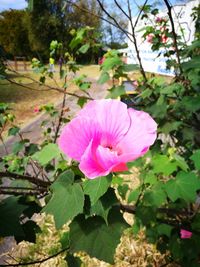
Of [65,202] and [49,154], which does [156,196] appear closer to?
[49,154]

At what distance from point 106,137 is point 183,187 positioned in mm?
911

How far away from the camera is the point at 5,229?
820 mm

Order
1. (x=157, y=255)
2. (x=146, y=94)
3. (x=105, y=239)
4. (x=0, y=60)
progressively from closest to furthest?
(x=105, y=239) → (x=0, y=60) → (x=146, y=94) → (x=157, y=255)

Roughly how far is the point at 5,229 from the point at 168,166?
76 centimetres

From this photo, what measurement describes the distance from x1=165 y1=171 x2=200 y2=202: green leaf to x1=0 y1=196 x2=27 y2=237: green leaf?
0.71 meters

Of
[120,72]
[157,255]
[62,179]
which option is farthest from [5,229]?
[157,255]

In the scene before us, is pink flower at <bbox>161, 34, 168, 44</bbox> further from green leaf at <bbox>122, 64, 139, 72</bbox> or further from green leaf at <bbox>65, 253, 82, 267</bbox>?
green leaf at <bbox>65, 253, 82, 267</bbox>

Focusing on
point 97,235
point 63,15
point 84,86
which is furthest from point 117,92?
point 97,235

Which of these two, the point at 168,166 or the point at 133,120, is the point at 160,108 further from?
the point at 133,120

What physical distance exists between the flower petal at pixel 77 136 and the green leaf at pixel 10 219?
15.3 inches

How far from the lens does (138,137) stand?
0.54 m

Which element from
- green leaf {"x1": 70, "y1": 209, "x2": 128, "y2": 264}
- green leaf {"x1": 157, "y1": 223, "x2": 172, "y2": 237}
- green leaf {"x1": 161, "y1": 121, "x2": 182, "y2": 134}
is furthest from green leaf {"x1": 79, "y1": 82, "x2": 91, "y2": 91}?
green leaf {"x1": 70, "y1": 209, "x2": 128, "y2": 264}

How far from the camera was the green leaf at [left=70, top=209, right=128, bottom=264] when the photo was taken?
0.66 meters

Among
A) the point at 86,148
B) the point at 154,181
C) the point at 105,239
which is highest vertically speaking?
the point at 86,148
